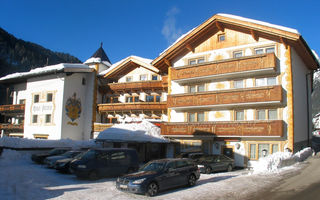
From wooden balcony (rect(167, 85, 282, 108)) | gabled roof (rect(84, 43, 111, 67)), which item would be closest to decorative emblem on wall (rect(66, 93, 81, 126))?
gabled roof (rect(84, 43, 111, 67))

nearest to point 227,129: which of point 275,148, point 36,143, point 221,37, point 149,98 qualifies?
point 275,148

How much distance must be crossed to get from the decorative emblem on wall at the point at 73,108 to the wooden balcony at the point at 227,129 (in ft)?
45.5

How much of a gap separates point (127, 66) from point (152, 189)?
26.4 meters

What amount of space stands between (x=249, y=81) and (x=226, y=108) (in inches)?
125

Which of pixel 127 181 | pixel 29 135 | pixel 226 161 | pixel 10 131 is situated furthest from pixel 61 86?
pixel 127 181

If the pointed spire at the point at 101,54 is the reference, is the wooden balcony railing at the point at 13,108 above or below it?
below

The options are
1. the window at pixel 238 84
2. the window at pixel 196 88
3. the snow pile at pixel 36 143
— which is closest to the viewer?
the window at pixel 238 84

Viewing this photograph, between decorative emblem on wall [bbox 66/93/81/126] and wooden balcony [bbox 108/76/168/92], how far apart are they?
4.65 m

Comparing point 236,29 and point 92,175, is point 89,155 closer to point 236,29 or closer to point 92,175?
Answer: point 92,175

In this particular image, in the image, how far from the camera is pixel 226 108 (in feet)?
90.0

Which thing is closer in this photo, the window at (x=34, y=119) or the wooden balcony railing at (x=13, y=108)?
the window at (x=34, y=119)

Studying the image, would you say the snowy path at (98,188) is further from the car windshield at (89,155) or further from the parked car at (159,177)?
the car windshield at (89,155)

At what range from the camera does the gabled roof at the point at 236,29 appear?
24688 millimetres

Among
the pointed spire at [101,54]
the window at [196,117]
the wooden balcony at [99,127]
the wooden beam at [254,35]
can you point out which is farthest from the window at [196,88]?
the pointed spire at [101,54]
